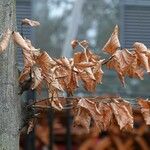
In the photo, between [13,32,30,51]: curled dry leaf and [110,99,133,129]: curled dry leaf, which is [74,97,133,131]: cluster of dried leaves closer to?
[110,99,133,129]: curled dry leaf

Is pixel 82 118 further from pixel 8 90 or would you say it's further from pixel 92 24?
pixel 92 24

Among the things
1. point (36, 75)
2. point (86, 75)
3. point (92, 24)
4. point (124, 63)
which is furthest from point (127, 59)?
point (92, 24)

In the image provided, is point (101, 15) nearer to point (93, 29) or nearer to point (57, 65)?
point (93, 29)

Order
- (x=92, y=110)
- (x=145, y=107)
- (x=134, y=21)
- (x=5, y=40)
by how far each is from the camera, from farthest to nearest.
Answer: (x=134, y=21), (x=145, y=107), (x=92, y=110), (x=5, y=40)

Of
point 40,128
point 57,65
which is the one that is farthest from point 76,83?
point 40,128

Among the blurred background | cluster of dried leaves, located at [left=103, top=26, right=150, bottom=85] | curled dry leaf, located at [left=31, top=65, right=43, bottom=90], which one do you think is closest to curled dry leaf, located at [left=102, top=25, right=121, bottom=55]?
cluster of dried leaves, located at [left=103, top=26, right=150, bottom=85]
